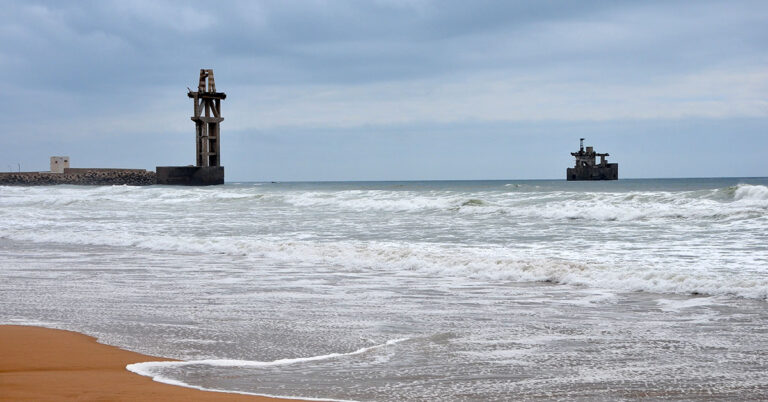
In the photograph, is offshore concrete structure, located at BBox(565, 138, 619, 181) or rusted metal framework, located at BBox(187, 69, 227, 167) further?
offshore concrete structure, located at BBox(565, 138, 619, 181)

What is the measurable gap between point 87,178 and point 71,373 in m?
84.9

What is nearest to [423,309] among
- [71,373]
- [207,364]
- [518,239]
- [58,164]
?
[207,364]

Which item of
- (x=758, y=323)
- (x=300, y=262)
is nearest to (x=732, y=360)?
(x=758, y=323)

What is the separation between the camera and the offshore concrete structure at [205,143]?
183 ft

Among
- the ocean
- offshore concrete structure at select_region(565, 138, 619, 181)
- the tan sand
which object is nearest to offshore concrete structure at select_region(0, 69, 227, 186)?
the ocean

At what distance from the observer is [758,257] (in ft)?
30.5

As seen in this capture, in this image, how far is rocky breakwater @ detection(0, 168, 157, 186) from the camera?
3103 inches

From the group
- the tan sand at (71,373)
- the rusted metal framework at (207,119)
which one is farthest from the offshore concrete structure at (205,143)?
the tan sand at (71,373)

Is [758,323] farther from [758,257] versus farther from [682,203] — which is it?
[682,203]

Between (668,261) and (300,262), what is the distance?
16.2 feet

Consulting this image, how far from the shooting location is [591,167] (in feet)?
325

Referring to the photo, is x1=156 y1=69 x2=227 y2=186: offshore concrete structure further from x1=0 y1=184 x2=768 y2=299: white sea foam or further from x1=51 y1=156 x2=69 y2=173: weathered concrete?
x1=51 y1=156 x2=69 y2=173: weathered concrete

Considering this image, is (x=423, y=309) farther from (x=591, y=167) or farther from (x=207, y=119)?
(x=591, y=167)

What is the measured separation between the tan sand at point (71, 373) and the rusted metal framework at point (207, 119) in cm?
5267
